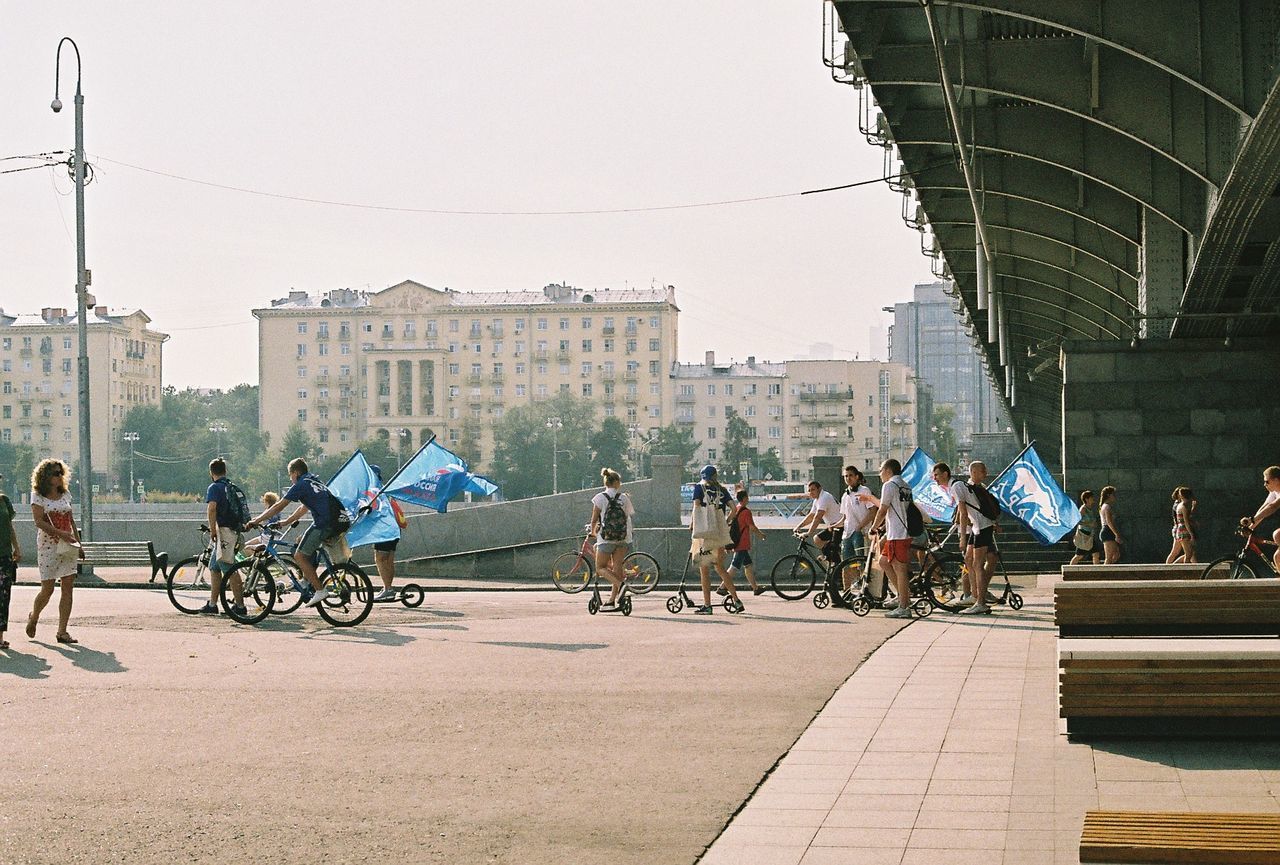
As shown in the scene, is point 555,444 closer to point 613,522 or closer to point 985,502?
point 613,522

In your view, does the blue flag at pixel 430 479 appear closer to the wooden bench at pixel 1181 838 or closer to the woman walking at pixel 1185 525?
the woman walking at pixel 1185 525

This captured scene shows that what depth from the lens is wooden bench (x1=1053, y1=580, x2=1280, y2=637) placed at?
431 inches

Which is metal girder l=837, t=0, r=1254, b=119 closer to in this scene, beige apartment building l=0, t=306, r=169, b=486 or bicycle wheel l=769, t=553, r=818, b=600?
bicycle wheel l=769, t=553, r=818, b=600

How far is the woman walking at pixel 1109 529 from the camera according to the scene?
23375 millimetres

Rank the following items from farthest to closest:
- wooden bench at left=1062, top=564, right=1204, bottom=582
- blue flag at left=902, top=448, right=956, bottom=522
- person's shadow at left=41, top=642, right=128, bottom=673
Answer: blue flag at left=902, top=448, right=956, bottom=522 → wooden bench at left=1062, top=564, right=1204, bottom=582 → person's shadow at left=41, top=642, right=128, bottom=673

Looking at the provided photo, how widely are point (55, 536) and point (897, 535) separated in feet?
27.3

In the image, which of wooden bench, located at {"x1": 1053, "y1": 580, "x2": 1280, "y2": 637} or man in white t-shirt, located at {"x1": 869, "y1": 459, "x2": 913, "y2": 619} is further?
man in white t-shirt, located at {"x1": 869, "y1": 459, "x2": 913, "y2": 619}

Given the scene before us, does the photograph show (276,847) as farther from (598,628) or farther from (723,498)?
(723,498)


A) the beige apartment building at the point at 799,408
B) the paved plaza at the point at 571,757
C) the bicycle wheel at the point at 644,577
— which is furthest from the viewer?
the beige apartment building at the point at 799,408

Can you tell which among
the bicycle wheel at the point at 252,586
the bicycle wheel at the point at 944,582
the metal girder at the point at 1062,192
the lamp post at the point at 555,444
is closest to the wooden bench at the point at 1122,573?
the bicycle wheel at the point at 944,582

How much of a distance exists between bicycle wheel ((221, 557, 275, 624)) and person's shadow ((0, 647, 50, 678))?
10.4 ft

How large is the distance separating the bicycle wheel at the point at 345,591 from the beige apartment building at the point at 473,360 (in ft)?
444

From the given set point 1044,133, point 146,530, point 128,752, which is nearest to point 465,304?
point 146,530

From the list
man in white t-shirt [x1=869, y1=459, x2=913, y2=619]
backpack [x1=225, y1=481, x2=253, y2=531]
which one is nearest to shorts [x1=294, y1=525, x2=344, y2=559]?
backpack [x1=225, y1=481, x2=253, y2=531]
